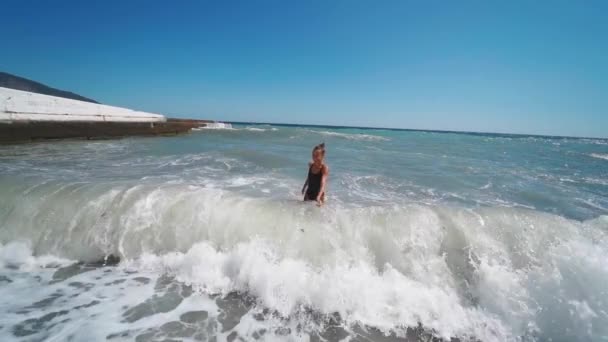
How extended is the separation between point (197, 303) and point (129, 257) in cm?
169

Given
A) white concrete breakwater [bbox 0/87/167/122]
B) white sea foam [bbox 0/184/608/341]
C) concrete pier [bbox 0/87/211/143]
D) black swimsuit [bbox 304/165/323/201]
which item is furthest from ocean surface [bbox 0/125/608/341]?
white concrete breakwater [bbox 0/87/167/122]

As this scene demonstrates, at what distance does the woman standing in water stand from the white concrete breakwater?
1357 cm

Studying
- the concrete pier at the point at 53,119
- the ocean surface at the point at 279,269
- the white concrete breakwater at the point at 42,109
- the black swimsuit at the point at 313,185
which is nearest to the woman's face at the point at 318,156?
the black swimsuit at the point at 313,185

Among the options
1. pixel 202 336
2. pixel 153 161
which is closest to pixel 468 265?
pixel 202 336

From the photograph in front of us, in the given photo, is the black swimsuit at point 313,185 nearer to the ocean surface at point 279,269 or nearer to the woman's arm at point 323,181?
the woman's arm at point 323,181

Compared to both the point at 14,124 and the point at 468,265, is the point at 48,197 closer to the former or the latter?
the point at 468,265

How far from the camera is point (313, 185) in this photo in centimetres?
520

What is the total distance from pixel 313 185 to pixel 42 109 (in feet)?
48.8

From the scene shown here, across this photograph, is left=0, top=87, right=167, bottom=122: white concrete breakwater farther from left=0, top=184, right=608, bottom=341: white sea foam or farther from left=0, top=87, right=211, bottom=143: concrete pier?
left=0, top=184, right=608, bottom=341: white sea foam

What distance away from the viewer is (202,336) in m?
2.83

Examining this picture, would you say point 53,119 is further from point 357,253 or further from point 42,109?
point 357,253

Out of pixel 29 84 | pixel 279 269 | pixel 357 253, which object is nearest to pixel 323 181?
pixel 357 253

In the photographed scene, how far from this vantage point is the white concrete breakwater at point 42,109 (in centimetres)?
1094

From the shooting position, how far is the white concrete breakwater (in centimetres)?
1094
